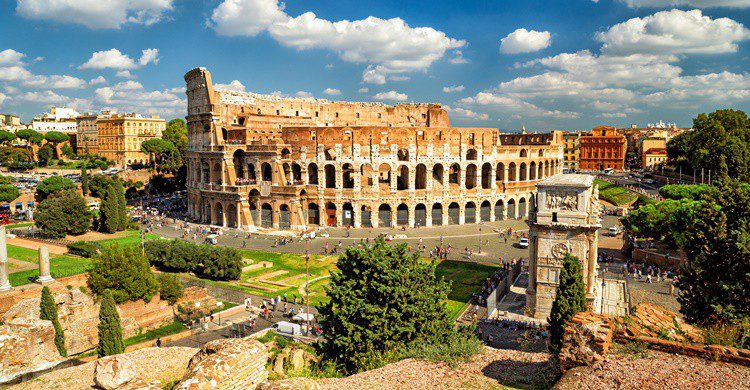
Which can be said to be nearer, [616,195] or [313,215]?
[313,215]

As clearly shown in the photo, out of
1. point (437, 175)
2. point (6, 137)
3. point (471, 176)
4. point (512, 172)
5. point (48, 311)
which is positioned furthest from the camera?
point (6, 137)

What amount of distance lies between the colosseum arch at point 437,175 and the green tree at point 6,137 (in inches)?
3303

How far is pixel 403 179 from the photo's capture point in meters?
57.6

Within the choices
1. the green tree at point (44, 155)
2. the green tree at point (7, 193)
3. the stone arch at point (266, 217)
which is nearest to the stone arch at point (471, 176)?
the stone arch at point (266, 217)

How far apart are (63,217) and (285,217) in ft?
65.3

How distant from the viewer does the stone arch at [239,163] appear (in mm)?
56616

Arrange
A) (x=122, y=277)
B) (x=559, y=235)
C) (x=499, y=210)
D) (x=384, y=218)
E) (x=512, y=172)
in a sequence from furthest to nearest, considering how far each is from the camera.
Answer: (x=512, y=172) → (x=499, y=210) → (x=384, y=218) → (x=122, y=277) → (x=559, y=235)

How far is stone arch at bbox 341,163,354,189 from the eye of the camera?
2205 inches

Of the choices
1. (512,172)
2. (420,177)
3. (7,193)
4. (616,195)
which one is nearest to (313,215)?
(420,177)

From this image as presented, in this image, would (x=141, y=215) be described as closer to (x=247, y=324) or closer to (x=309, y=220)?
(x=309, y=220)

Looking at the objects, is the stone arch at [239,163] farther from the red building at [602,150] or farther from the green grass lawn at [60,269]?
the red building at [602,150]

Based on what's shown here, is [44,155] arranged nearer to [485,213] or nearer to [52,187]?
[52,187]

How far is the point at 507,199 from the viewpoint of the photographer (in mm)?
56594

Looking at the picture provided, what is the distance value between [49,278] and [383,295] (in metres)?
22.1
